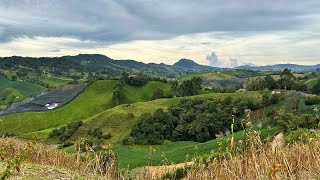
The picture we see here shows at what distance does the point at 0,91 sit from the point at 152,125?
11276 cm

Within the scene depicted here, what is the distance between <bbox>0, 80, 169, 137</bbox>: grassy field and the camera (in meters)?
93.1

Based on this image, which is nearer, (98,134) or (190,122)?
(98,134)

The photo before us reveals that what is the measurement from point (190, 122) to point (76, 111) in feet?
140

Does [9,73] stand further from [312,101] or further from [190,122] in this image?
[312,101]

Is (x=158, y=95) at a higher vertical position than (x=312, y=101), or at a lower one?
lower

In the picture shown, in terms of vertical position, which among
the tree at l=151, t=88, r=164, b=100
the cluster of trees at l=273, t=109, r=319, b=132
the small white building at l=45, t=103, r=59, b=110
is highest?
the cluster of trees at l=273, t=109, r=319, b=132

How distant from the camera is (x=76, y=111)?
10294 centimetres

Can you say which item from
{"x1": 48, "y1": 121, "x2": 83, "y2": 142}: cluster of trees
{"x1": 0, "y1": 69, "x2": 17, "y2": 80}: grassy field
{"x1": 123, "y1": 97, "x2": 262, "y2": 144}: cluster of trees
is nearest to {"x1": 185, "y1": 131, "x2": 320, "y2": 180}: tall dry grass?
{"x1": 123, "y1": 97, "x2": 262, "y2": 144}: cluster of trees

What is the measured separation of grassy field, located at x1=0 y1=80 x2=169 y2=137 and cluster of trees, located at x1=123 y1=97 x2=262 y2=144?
778 inches

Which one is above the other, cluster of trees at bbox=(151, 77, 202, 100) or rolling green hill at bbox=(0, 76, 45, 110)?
cluster of trees at bbox=(151, 77, 202, 100)

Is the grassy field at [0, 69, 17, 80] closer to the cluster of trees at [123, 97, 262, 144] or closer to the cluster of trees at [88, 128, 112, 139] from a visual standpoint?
the cluster of trees at [88, 128, 112, 139]

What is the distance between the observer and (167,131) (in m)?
70.6

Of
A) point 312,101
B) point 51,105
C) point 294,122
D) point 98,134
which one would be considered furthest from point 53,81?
point 294,122

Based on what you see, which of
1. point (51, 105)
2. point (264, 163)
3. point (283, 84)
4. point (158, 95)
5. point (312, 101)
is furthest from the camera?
point (51, 105)
